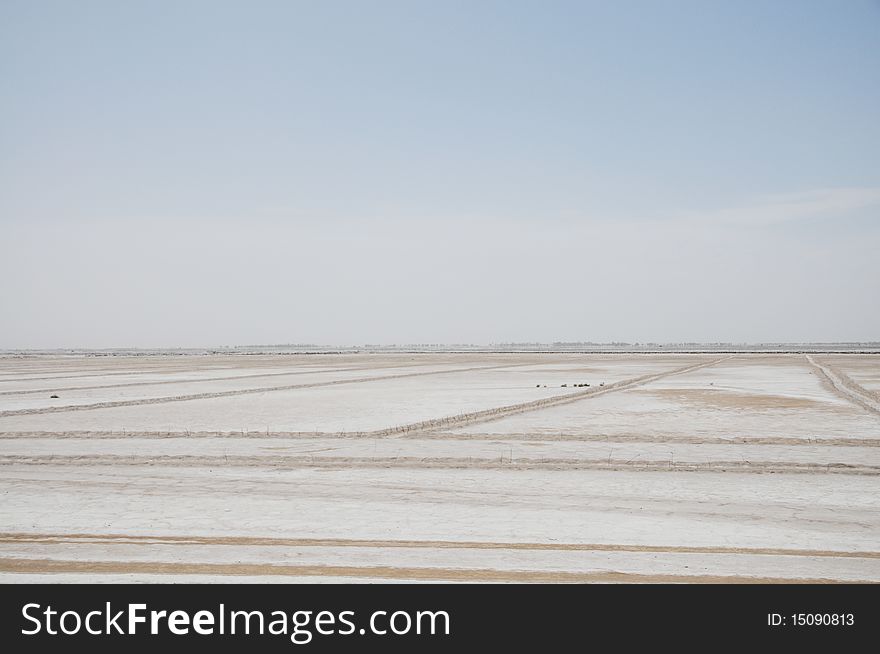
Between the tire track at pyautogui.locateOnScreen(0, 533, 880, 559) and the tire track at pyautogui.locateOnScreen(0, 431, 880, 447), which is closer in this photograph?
the tire track at pyautogui.locateOnScreen(0, 533, 880, 559)

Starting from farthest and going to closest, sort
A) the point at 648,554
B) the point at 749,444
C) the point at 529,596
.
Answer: the point at 749,444
the point at 648,554
the point at 529,596

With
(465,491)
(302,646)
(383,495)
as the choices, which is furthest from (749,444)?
(302,646)

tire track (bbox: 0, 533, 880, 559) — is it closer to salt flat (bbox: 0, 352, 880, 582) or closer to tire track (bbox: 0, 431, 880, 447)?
salt flat (bbox: 0, 352, 880, 582)

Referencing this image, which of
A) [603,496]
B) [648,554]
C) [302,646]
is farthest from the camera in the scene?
[603,496]

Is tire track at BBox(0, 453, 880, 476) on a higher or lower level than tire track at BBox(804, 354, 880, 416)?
higher

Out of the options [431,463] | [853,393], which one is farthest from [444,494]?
[853,393]

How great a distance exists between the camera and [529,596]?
597cm

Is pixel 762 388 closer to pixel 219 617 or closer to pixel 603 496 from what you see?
pixel 603 496

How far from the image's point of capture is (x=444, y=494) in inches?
423

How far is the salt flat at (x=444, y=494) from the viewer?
7.19 meters

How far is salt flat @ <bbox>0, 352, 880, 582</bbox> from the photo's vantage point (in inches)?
283

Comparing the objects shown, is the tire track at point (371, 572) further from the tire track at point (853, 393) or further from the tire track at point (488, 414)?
the tire track at point (853, 393)

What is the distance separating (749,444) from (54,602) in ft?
44.9

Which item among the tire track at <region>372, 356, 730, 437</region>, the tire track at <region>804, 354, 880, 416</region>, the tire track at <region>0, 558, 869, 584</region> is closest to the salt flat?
the tire track at <region>0, 558, 869, 584</region>
